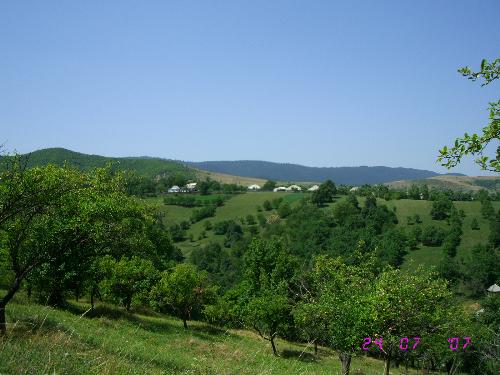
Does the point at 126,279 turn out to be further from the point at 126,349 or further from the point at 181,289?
the point at 126,349

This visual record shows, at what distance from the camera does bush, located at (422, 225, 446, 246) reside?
5005 inches

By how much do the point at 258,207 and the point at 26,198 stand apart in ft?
542

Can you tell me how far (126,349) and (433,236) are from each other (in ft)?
423

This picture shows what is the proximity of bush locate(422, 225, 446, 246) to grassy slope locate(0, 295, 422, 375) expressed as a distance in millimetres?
94360

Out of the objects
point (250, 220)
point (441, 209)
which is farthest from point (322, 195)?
point (441, 209)

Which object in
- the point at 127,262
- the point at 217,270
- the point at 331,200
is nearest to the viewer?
the point at 127,262

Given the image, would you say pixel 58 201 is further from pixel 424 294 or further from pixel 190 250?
pixel 190 250

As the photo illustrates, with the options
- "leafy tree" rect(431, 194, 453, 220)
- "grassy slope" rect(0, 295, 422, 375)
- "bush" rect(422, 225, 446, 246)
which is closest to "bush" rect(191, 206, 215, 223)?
"bush" rect(422, 225, 446, 246)

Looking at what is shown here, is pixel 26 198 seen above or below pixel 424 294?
above

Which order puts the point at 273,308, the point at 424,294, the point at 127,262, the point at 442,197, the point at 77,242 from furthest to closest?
1. the point at 442,197
2. the point at 127,262
3. the point at 273,308
4. the point at 424,294
5. the point at 77,242

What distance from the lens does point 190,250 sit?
13625cm

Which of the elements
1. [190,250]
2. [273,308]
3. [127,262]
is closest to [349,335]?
[273,308]

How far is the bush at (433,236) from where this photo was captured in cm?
12712

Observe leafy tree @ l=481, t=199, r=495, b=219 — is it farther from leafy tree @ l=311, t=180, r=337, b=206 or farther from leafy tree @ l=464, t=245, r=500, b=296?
leafy tree @ l=311, t=180, r=337, b=206
